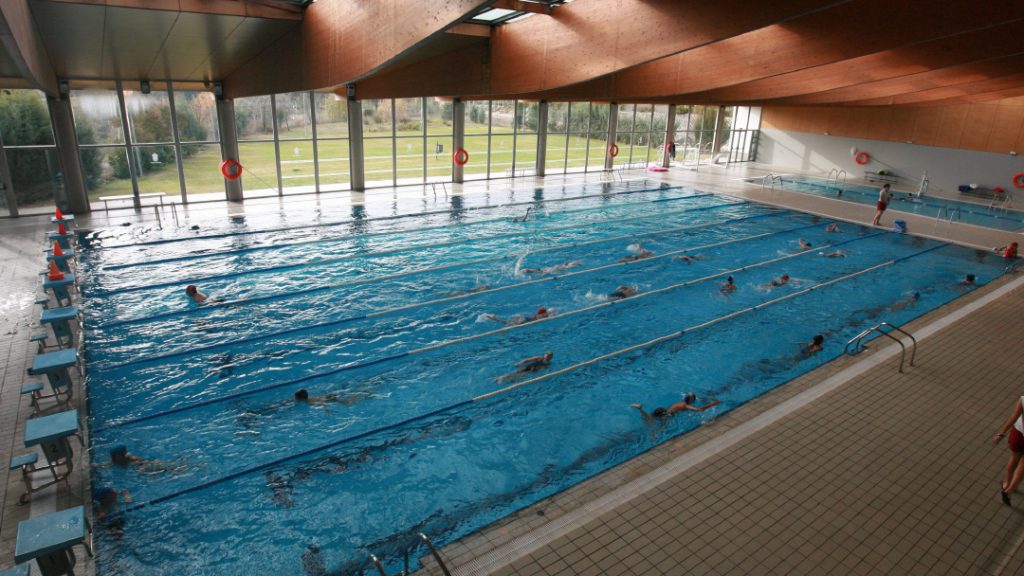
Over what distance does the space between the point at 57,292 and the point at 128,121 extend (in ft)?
30.6

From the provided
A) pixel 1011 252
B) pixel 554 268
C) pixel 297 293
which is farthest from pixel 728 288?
pixel 297 293

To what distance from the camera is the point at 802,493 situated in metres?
5.24

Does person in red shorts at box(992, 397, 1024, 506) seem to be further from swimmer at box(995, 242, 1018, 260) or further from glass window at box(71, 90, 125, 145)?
glass window at box(71, 90, 125, 145)

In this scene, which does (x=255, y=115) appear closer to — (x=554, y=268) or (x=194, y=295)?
(x=194, y=295)

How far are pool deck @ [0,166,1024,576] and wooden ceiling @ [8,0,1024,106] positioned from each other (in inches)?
192

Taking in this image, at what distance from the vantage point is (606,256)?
13.6 meters

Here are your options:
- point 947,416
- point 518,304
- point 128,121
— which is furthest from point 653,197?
point 128,121

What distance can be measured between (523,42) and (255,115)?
11979 mm

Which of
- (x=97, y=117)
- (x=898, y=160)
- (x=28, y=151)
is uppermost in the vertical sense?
(x=97, y=117)

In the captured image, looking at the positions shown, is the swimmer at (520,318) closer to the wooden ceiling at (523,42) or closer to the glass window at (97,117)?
the wooden ceiling at (523,42)

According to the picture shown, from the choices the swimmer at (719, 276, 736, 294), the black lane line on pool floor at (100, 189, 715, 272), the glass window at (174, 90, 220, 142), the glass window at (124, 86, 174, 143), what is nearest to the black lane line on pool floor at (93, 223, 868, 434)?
the swimmer at (719, 276, 736, 294)

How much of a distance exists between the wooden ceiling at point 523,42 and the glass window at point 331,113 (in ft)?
12.6

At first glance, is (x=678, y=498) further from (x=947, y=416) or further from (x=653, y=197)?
(x=653, y=197)

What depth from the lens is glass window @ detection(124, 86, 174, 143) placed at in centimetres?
1611
